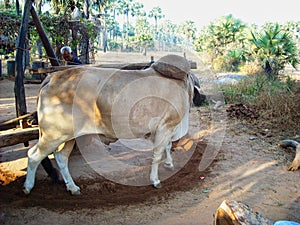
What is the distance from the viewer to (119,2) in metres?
61.5

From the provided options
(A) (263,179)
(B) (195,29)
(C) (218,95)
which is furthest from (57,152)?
(B) (195,29)

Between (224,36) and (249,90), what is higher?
(224,36)

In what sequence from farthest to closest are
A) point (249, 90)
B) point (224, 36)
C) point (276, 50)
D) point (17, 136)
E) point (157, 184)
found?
point (224, 36) < point (276, 50) < point (249, 90) < point (157, 184) < point (17, 136)

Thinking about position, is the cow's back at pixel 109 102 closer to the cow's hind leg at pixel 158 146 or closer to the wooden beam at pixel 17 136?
the cow's hind leg at pixel 158 146

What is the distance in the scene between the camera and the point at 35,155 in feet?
11.2

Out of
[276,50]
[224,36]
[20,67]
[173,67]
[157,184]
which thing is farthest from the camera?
[224,36]

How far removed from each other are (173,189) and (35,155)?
5.94 feet

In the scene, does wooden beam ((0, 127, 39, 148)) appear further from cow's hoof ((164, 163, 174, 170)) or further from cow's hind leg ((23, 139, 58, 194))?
cow's hoof ((164, 163, 174, 170))

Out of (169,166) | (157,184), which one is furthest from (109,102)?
(169,166)

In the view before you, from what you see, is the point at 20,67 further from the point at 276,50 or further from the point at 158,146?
the point at 276,50

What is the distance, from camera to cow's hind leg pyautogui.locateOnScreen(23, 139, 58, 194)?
11.0ft

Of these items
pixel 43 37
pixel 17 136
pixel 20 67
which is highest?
pixel 43 37

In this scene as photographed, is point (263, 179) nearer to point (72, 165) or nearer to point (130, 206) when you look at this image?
point (130, 206)

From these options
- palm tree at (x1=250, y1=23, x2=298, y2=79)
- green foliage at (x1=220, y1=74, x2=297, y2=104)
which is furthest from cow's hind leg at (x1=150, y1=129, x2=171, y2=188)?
palm tree at (x1=250, y1=23, x2=298, y2=79)
